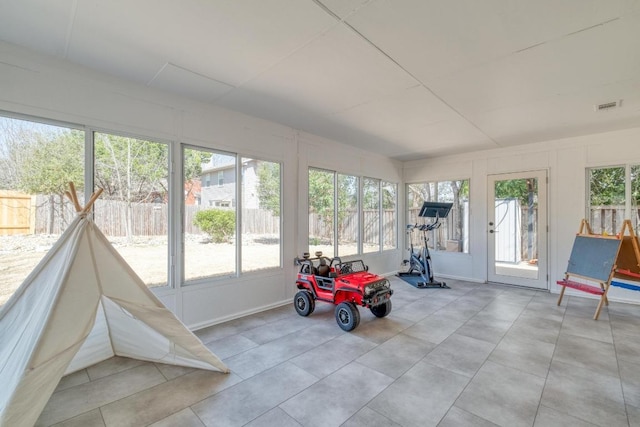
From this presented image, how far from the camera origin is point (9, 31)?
6.97 ft

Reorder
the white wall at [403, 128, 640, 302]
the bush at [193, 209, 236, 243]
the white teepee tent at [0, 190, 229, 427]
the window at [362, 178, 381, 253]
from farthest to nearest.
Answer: the window at [362, 178, 381, 253]
the white wall at [403, 128, 640, 302]
the bush at [193, 209, 236, 243]
the white teepee tent at [0, 190, 229, 427]

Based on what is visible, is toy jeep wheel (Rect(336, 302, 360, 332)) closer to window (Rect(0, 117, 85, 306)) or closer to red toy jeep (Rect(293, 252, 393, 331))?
red toy jeep (Rect(293, 252, 393, 331))

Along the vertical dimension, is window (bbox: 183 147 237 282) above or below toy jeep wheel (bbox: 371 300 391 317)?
above

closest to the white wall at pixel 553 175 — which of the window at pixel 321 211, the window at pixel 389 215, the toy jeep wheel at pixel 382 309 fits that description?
the window at pixel 389 215

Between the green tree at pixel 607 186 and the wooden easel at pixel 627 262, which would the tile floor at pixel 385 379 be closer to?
the wooden easel at pixel 627 262

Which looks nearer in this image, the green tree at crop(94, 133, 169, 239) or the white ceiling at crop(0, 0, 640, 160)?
the white ceiling at crop(0, 0, 640, 160)

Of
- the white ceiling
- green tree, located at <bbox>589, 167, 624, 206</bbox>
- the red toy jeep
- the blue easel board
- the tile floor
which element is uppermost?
the white ceiling

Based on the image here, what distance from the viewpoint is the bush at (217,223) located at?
11.6 feet

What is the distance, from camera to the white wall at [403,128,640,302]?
4.48 metres

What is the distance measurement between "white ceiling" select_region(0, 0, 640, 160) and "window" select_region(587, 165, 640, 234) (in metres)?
1.18

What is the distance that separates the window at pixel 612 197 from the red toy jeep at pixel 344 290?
12.6 feet

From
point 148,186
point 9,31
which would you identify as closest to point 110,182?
point 148,186

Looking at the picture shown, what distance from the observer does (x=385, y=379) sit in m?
2.33

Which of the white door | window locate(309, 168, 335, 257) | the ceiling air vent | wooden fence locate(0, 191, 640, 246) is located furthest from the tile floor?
the ceiling air vent
